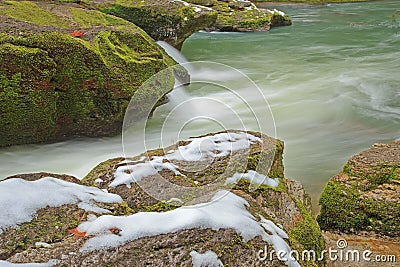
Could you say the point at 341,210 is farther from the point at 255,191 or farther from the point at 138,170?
the point at 138,170

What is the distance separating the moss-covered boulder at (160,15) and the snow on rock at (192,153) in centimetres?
710

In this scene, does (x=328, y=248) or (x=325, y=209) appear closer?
(x=328, y=248)

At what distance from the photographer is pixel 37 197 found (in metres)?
2.56

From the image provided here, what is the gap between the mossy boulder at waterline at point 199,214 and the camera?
2.17 meters

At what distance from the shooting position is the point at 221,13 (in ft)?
63.5

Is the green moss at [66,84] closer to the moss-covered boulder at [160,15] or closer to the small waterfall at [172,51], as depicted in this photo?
the moss-covered boulder at [160,15]

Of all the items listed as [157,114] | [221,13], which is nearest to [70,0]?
[157,114]

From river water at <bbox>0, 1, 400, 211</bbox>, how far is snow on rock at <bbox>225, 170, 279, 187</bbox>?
1.46m

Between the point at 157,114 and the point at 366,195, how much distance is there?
4288 millimetres

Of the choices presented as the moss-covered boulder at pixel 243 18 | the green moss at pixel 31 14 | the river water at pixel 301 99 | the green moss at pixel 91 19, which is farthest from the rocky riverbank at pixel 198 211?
the moss-covered boulder at pixel 243 18

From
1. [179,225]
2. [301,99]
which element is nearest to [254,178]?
[179,225]

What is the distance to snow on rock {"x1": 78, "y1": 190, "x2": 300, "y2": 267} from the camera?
225 cm

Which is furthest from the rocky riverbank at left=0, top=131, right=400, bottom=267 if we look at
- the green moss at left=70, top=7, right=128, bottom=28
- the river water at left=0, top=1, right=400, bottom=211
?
the green moss at left=70, top=7, right=128, bottom=28

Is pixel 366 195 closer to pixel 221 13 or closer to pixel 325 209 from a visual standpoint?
pixel 325 209
